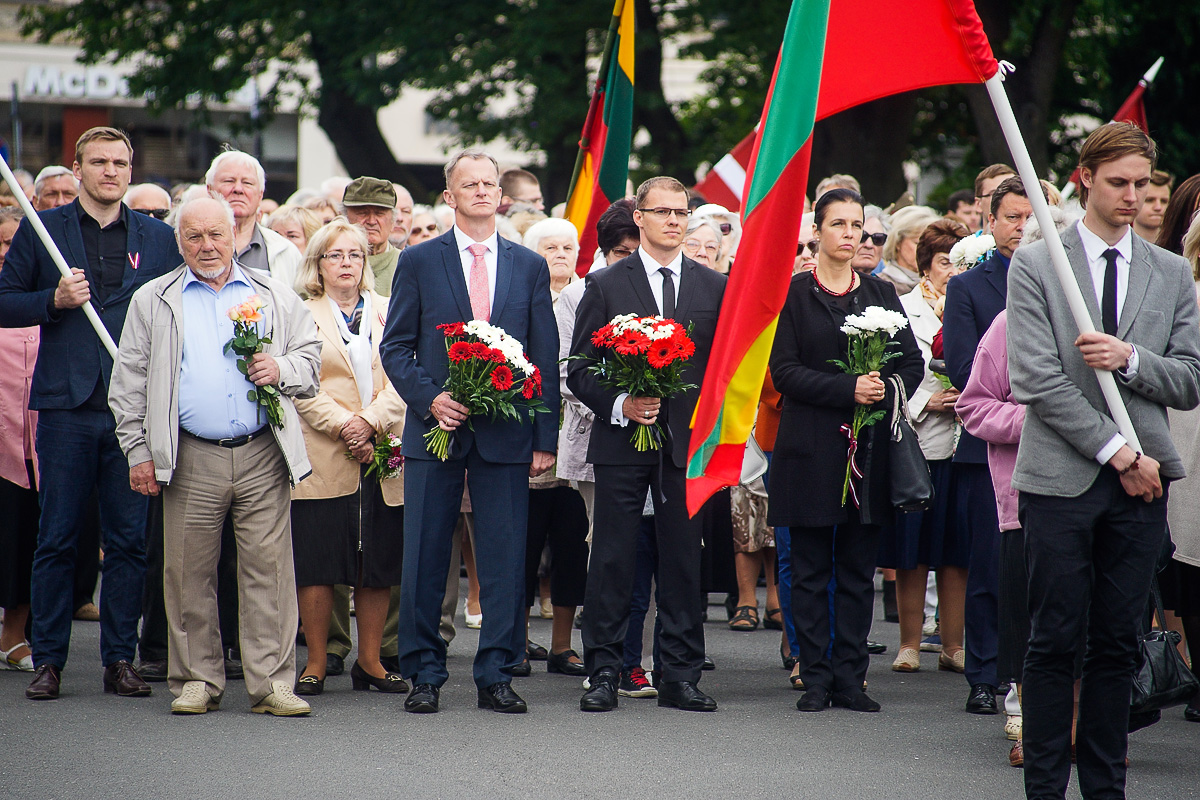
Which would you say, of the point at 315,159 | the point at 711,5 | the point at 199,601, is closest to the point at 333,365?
the point at 199,601

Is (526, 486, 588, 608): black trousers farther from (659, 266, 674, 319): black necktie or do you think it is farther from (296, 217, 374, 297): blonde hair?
(296, 217, 374, 297): blonde hair

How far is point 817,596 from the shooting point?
663 centimetres

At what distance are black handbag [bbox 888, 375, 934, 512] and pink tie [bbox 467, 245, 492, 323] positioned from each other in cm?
198

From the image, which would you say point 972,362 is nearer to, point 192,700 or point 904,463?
point 904,463

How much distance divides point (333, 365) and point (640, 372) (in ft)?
5.68

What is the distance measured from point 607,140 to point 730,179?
2912 mm

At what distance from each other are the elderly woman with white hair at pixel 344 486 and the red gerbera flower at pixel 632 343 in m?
1.43

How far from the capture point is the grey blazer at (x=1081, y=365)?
182 inches

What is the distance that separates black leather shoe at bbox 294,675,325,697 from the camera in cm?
682

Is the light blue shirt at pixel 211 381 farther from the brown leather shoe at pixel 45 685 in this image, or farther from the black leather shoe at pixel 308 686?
the brown leather shoe at pixel 45 685

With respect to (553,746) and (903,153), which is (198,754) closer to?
(553,746)

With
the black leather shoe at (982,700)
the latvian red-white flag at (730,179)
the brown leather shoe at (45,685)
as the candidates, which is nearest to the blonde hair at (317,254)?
the brown leather shoe at (45,685)

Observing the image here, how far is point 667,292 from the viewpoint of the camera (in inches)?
263

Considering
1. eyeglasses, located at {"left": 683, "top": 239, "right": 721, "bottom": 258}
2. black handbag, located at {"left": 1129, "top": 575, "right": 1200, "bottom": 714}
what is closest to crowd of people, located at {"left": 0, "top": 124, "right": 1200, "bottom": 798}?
black handbag, located at {"left": 1129, "top": 575, "right": 1200, "bottom": 714}
